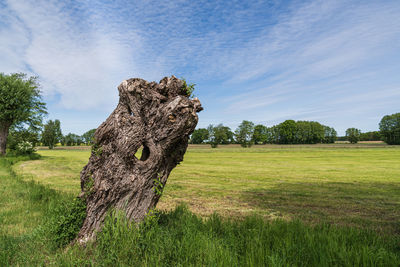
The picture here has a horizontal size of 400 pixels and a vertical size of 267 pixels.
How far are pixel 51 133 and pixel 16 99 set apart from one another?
327ft

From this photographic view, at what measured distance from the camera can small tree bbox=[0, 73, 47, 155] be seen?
31156mm

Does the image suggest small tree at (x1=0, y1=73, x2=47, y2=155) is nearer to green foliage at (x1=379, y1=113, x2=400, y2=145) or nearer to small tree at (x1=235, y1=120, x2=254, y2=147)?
small tree at (x1=235, y1=120, x2=254, y2=147)

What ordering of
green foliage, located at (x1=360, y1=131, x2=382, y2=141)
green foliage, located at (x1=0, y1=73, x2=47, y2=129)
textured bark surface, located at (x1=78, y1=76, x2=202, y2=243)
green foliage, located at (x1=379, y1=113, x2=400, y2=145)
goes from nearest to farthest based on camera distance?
textured bark surface, located at (x1=78, y1=76, x2=202, y2=243) < green foliage, located at (x1=0, y1=73, x2=47, y2=129) < green foliage, located at (x1=379, y1=113, x2=400, y2=145) < green foliage, located at (x1=360, y1=131, x2=382, y2=141)

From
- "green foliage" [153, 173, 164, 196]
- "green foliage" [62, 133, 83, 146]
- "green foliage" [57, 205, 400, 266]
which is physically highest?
"green foliage" [62, 133, 83, 146]

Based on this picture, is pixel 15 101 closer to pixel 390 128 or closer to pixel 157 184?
pixel 157 184

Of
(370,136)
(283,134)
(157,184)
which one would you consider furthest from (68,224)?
(370,136)

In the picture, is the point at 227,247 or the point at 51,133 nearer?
the point at 227,247

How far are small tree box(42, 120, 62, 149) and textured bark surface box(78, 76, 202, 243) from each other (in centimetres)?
12541

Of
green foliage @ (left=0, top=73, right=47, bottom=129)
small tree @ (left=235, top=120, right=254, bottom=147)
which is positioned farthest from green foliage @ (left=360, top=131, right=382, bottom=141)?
green foliage @ (left=0, top=73, right=47, bottom=129)

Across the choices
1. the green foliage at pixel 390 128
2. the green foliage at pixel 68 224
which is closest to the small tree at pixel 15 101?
the green foliage at pixel 68 224

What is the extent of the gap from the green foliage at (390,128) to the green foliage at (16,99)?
138m

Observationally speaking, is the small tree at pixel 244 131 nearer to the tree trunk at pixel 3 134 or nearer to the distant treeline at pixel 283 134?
the distant treeline at pixel 283 134

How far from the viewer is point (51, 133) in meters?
116

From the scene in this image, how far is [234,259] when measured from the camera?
3447 mm
